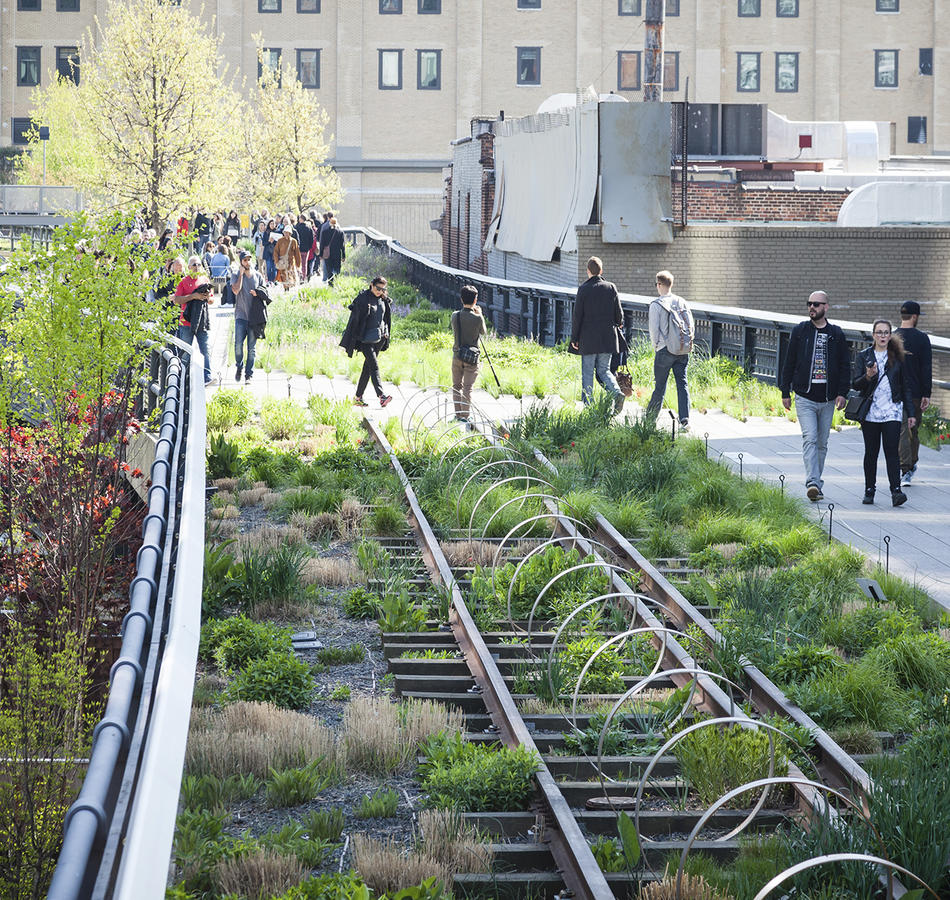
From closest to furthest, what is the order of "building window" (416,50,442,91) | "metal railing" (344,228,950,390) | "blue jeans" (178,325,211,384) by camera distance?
"metal railing" (344,228,950,390), "blue jeans" (178,325,211,384), "building window" (416,50,442,91)

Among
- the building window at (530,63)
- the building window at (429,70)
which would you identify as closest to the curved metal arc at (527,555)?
the building window at (530,63)

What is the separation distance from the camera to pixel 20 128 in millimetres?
70688

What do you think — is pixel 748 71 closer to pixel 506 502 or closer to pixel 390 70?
pixel 390 70

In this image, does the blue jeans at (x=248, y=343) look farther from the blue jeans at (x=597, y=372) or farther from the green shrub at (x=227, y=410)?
the blue jeans at (x=597, y=372)

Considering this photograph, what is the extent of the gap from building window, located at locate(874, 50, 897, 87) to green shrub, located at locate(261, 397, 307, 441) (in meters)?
56.7

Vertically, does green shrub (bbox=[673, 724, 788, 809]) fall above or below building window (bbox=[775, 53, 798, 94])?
below

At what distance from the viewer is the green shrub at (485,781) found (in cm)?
643

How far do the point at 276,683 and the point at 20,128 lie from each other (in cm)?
6912

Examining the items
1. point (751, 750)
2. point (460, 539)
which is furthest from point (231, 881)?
point (460, 539)

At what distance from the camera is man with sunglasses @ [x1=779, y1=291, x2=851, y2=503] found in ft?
42.4

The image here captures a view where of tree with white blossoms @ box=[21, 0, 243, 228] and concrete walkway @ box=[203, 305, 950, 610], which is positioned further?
tree with white blossoms @ box=[21, 0, 243, 228]

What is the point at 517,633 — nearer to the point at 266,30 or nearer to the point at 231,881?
the point at 231,881

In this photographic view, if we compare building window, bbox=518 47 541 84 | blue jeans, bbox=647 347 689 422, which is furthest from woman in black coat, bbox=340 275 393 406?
building window, bbox=518 47 541 84

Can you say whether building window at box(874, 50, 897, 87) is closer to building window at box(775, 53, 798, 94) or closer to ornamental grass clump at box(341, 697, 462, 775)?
building window at box(775, 53, 798, 94)
